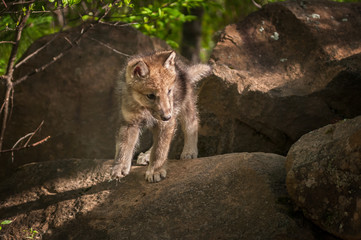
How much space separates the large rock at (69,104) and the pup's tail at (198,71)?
127 cm

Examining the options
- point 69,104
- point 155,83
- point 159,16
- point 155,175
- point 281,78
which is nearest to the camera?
point 155,175

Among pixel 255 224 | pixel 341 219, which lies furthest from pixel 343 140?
pixel 255 224

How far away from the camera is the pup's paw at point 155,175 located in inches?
174

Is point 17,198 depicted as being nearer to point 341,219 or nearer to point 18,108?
point 18,108

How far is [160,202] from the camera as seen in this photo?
3908mm

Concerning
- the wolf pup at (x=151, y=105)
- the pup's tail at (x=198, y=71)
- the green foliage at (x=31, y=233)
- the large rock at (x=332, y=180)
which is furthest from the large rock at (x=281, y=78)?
the green foliage at (x=31, y=233)

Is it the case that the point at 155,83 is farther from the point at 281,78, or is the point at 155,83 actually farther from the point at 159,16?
the point at 281,78

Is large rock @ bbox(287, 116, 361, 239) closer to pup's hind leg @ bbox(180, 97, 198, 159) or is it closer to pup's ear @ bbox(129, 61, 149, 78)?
pup's ear @ bbox(129, 61, 149, 78)

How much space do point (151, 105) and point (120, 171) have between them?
0.85 metres

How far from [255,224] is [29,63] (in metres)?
4.38

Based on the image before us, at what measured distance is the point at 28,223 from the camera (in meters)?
4.34

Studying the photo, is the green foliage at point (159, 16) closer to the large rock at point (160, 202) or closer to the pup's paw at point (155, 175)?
the pup's paw at point (155, 175)

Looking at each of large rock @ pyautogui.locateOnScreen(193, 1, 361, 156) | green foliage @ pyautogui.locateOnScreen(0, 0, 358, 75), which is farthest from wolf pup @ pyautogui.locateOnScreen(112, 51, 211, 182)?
green foliage @ pyautogui.locateOnScreen(0, 0, 358, 75)

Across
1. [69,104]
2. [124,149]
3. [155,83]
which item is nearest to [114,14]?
[69,104]
